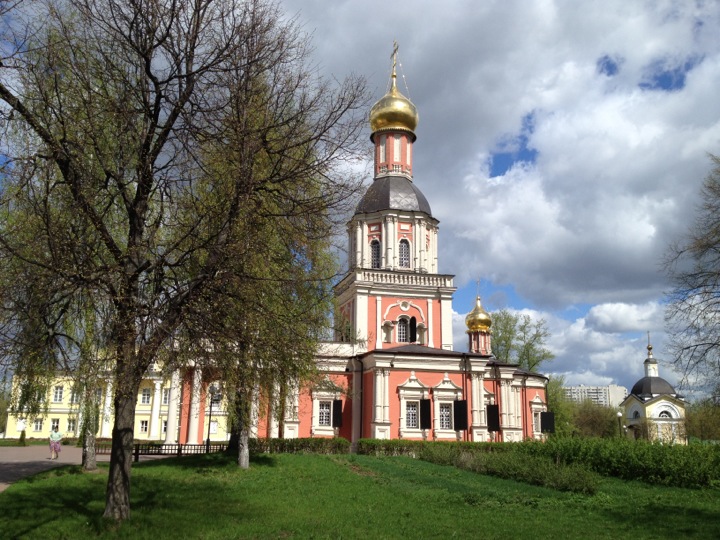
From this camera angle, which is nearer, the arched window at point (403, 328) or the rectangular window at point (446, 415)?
the rectangular window at point (446, 415)

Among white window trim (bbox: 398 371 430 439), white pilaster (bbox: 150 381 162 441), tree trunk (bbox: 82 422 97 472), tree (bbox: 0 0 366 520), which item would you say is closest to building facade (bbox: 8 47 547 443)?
white window trim (bbox: 398 371 430 439)

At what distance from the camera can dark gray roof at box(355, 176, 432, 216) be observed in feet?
112

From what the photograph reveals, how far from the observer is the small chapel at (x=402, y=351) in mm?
28438

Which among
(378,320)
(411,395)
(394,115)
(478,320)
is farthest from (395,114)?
(411,395)

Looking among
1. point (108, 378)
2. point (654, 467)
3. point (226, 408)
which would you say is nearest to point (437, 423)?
point (654, 467)

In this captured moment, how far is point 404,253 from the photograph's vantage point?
112ft

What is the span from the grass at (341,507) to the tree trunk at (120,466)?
10.5 inches

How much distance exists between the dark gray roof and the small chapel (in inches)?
2.6

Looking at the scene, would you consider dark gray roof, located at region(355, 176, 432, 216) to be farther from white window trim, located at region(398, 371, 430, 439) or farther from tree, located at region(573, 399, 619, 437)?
tree, located at region(573, 399, 619, 437)

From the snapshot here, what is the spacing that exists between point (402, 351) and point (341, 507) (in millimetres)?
17679

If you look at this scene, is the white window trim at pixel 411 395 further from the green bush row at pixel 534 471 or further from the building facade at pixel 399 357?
the green bush row at pixel 534 471

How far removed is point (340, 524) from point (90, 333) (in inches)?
211

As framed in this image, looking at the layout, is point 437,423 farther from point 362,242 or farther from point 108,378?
point 108,378

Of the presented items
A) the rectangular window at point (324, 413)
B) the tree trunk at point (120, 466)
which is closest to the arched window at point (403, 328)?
the rectangular window at point (324, 413)
